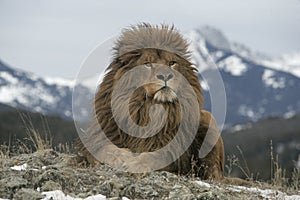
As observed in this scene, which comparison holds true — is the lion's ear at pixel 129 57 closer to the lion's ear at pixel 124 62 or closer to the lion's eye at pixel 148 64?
the lion's ear at pixel 124 62

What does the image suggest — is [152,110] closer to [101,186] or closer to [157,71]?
[157,71]

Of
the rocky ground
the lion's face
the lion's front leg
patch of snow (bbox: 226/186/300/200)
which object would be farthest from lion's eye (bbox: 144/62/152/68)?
patch of snow (bbox: 226/186/300/200)

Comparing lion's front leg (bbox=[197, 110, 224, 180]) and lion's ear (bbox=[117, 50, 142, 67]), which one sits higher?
lion's ear (bbox=[117, 50, 142, 67])

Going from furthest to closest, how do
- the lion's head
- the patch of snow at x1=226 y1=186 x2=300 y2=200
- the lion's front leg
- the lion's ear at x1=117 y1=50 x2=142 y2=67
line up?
the lion's front leg, the lion's ear at x1=117 y1=50 x2=142 y2=67, the lion's head, the patch of snow at x1=226 y1=186 x2=300 y2=200

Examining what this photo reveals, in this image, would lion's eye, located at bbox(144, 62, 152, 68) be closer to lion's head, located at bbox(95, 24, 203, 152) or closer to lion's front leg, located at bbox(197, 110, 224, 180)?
lion's head, located at bbox(95, 24, 203, 152)

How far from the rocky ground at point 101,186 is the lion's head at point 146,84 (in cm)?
80

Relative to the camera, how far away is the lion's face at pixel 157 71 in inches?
320

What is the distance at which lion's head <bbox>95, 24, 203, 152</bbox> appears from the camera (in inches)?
325

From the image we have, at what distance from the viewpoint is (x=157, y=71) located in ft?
26.8

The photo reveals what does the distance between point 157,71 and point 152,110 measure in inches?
20.8

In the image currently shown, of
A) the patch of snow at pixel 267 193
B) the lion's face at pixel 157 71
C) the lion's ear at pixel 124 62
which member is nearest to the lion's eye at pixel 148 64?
the lion's face at pixel 157 71

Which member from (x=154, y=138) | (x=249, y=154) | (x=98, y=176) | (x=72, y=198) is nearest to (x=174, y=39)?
(x=154, y=138)

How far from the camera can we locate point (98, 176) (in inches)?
288

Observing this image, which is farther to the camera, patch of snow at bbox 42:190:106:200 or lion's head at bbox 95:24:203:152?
lion's head at bbox 95:24:203:152
